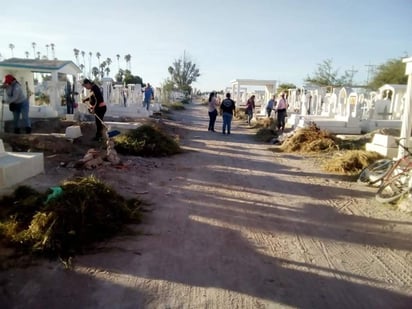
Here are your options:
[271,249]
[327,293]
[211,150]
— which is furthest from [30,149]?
[327,293]

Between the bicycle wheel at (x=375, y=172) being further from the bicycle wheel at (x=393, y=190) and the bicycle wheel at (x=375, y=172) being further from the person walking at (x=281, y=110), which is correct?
the person walking at (x=281, y=110)

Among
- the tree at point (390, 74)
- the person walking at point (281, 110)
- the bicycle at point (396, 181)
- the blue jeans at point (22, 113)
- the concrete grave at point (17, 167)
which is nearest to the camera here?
the concrete grave at point (17, 167)

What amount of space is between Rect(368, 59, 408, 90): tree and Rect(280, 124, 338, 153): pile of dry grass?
30833mm

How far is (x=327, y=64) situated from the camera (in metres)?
43.6

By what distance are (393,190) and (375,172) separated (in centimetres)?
91

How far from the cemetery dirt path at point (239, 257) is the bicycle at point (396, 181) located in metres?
0.21

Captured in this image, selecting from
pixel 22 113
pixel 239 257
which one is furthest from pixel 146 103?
pixel 239 257

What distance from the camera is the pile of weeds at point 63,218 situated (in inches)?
146

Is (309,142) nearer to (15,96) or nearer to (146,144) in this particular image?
(146,144)

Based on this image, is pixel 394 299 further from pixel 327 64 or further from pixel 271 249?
pixel 327 64

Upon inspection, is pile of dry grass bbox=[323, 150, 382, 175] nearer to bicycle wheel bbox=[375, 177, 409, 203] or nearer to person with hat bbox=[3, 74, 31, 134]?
bicycle wheel bbox=[375, 177, 409, 203]

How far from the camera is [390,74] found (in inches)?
1507

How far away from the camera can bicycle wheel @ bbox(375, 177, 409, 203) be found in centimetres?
Answer: 564

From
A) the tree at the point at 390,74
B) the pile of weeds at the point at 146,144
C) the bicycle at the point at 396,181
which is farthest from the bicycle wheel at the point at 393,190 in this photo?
the tree at the point at 390,74
